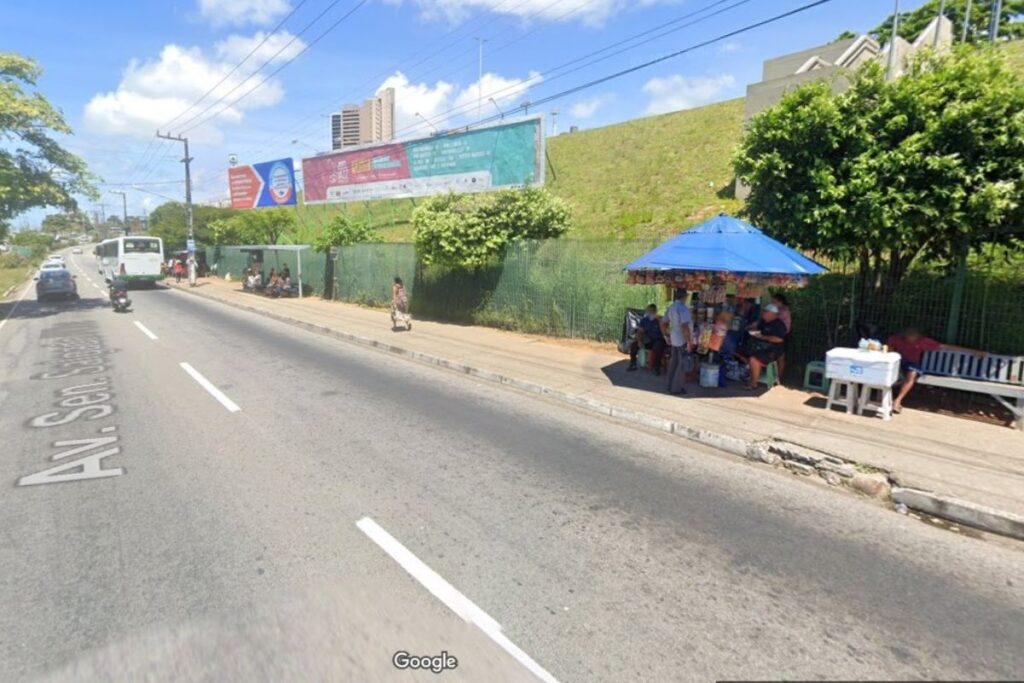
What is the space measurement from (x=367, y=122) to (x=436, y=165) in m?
23.3

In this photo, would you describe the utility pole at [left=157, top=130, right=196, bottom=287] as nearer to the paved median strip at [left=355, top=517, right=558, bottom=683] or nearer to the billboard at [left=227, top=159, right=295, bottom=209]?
the billboard at [left=227, top=159, right=295, bottom=209]

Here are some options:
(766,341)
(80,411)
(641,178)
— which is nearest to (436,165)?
(641,178)

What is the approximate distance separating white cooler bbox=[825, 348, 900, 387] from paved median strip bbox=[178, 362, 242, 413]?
7.75 metres

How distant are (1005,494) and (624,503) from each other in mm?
3188

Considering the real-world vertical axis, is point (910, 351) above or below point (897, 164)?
below

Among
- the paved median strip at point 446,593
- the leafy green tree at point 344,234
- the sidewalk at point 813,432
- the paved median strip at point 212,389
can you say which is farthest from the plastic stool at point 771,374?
the leafy green tree at point 344,234

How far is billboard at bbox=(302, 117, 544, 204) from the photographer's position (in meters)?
16.7

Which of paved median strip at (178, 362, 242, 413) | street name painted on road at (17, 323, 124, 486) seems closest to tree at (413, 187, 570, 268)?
paved median strip at (178, 362, 242, 413)

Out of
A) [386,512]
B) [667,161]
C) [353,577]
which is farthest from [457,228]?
[667,161]

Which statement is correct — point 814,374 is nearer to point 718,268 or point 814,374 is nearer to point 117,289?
point 718,268

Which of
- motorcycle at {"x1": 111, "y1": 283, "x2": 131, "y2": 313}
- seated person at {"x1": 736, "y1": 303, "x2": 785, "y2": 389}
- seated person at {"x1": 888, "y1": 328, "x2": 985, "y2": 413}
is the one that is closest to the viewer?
seated person at {"x1": 888, "y1": 328, "x2": 985, "y2": 413}

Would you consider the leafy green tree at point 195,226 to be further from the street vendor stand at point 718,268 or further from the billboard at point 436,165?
the street vendor stand at point 718,268

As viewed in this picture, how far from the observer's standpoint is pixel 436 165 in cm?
2003

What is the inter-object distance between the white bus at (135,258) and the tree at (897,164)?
33380 mm
